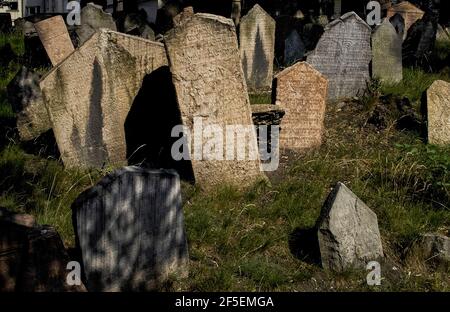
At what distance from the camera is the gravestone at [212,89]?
504 centimetres

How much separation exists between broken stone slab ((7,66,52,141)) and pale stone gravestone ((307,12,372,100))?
11.7 feet

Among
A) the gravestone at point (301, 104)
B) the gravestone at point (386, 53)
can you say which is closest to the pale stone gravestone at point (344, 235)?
the gravestone at point (301, 104)

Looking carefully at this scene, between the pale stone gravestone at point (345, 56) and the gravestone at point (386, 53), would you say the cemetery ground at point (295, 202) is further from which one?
the gravestone at point (386, 53)

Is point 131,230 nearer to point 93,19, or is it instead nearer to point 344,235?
point 344,235

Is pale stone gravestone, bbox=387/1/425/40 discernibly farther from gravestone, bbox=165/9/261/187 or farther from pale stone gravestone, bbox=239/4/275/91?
gravestone, bbox=165/9/261/187

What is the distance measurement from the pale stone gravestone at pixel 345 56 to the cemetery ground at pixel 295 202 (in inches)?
34.3

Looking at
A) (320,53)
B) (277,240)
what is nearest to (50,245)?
(277,240)

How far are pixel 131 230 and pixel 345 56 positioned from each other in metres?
4.92

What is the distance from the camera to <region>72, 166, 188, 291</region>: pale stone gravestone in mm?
3375

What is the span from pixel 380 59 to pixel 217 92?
368 cm

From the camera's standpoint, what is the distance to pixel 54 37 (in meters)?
8.45

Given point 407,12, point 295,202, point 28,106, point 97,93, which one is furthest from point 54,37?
point 407,12

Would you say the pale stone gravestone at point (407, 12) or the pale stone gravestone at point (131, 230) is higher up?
Result: the pale stone gravestone at point (407, 12)

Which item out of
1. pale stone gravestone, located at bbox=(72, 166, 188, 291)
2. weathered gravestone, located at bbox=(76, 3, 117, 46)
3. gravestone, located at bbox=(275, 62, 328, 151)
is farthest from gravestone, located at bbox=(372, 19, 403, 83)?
weathered gravestone, located at bbox=(76, 3, 117, 46)
